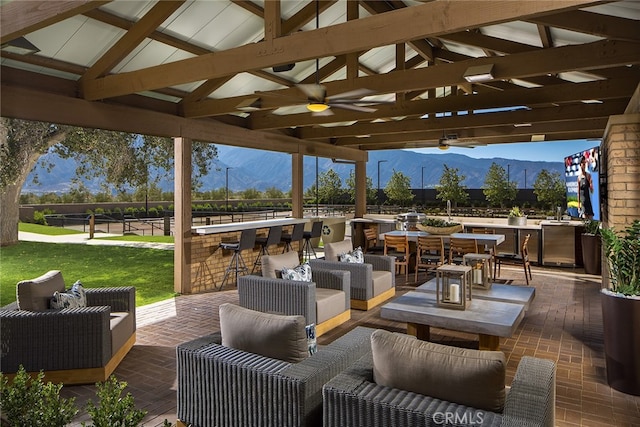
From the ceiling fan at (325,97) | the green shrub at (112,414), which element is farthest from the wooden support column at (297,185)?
the green shrub at (112,414)

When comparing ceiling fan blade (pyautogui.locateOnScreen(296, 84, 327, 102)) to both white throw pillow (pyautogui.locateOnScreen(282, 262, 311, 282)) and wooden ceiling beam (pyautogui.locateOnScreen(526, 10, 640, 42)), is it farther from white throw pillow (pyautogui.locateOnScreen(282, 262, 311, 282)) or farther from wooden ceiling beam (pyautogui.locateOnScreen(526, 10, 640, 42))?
wooden ceiling beam (pyautogui.locateOnScreen(526, 10, 640, 42))

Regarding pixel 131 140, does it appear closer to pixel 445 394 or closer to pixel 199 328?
pixel 199 328

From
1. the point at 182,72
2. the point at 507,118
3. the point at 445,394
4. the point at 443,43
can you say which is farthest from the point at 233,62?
the point at 507,118

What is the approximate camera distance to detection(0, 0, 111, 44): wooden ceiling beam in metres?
2.73

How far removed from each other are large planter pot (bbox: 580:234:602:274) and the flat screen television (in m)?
0.49

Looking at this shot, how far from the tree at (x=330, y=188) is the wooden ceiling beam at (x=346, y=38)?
27.8 meters

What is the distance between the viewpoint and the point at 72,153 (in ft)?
44.1

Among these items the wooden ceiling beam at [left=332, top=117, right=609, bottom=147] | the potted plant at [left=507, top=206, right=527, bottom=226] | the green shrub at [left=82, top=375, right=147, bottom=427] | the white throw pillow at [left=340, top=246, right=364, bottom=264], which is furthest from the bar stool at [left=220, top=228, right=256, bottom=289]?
the potted plant at [left=507, top=206, right=527, bottom=226]

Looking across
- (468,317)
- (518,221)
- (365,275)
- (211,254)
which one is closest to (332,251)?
(365,275)

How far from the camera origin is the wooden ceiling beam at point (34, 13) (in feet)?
8.96

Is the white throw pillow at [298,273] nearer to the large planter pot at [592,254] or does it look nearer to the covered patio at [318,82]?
the covered patio at [318,82]

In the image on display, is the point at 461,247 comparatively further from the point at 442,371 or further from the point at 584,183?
the point at 442,371

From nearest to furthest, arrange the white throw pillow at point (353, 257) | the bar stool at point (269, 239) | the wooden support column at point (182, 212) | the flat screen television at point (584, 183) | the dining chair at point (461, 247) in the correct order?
the white throw pillow at point (353, 257), the flat screen television at point (584, 183), the wooden support column at point (182, 212), the dining chair at point (461, 247), the bar stool at point (269, 239)

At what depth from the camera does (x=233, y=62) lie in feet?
13.9
